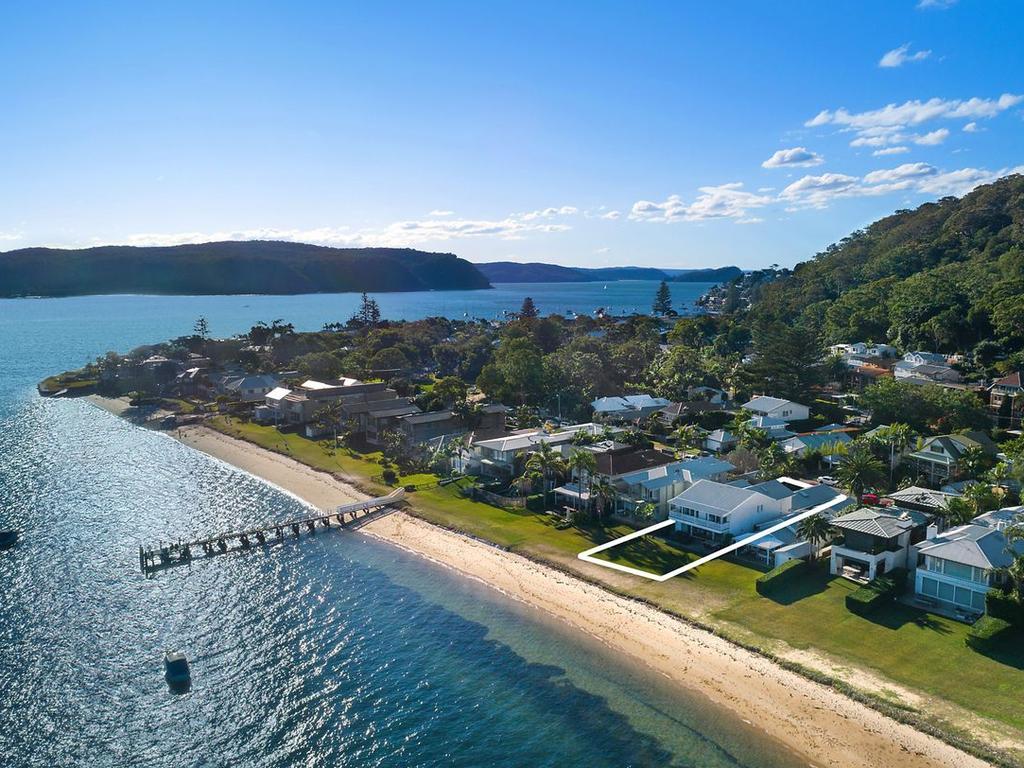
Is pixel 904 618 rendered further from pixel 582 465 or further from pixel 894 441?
pixel 894 441

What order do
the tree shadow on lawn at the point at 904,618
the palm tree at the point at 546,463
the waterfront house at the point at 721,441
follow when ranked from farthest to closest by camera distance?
the waterfront house at the point at 721,441 < the palm tree at the point at 546,463 < the tree shadow on lawn at the point at 904,618

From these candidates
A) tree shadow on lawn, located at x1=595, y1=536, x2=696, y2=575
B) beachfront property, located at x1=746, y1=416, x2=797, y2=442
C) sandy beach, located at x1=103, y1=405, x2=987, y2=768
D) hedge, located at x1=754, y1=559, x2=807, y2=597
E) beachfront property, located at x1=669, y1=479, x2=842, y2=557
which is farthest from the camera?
beachfront property, located at x1=746, y1=416, x2=797, y2=442

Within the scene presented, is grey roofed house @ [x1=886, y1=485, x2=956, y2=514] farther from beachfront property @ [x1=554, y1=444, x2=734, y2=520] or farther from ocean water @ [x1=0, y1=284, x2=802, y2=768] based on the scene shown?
ocean water @ [x1=0, y1=284, x2=802, y2=768]

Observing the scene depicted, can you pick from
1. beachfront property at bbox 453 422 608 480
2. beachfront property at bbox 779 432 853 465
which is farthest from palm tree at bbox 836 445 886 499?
beachfront property at bbox 453 422 608 480

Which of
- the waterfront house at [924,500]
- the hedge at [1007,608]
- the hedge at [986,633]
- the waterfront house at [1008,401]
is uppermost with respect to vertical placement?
the waterfront house at [1008,401]

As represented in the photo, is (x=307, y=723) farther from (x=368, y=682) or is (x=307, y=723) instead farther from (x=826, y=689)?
(x=826, y=689)

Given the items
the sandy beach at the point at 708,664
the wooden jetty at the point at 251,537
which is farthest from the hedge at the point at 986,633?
the wooden jetty at the point at 251,537

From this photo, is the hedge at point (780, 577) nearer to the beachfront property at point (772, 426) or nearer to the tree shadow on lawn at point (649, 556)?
the tree shadow on lawn at point (649, 556)
